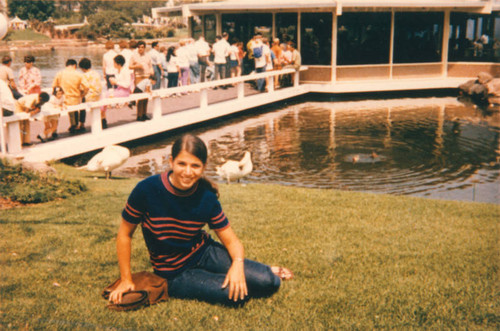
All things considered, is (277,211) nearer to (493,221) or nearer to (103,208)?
(103,208)

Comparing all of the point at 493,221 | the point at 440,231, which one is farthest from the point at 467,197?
the point at 440,231

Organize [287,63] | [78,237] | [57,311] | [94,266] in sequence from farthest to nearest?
[287,63] < [78,237] < [94,266] < [57,311]

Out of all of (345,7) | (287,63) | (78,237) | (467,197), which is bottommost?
(467,197)

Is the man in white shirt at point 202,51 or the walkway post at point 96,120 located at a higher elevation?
the man in white shirt at point 202,51

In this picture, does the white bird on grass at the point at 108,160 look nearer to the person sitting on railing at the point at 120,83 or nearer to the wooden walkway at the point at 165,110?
the wooden walkway at the point at 165,110

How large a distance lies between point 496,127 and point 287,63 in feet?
28.2

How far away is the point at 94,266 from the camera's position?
17.5 ft

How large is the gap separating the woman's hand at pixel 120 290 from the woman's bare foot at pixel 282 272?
1.26 m

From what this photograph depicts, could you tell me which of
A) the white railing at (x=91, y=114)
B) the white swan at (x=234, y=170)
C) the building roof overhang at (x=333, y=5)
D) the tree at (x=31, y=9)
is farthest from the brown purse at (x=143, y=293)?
the tree at (x=31, y=9)

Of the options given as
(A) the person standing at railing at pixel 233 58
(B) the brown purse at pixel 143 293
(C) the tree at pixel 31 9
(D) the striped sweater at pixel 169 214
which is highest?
(C) the tree at pixel 31 9

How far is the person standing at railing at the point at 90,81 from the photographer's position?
12.3 metres

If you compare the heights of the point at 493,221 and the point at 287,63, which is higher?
the point at 287,63

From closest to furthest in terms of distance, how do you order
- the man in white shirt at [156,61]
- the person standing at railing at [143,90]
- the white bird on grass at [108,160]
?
the white bird on grass at [108,160] < the person standing at railing at [143,90] < the man in white shirt at [156,61]

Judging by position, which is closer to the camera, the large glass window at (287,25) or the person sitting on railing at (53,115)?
the person sitting on railing at (53,115)
